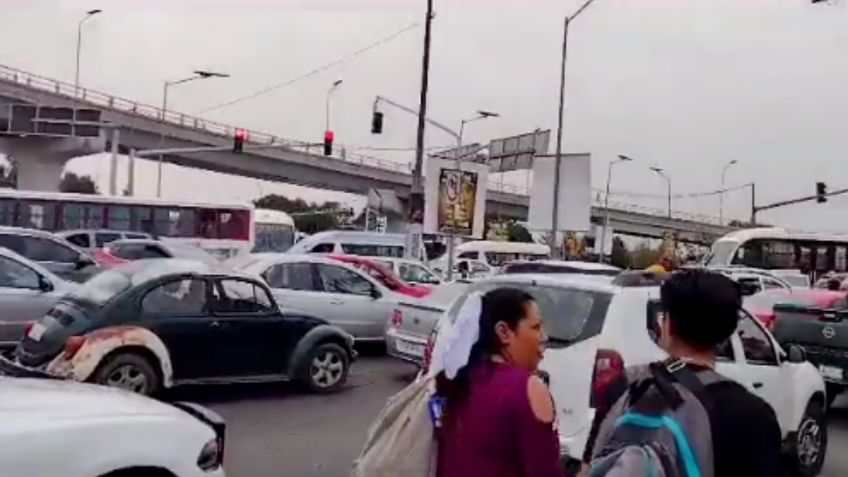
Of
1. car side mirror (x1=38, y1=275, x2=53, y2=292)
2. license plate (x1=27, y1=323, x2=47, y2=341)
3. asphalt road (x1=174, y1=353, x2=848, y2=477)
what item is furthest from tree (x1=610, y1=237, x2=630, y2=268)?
license plate (x1=27, y1=323, x2=47, y2=341)

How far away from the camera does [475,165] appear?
→ 24.0 metres

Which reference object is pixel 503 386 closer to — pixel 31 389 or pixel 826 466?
pixel 31 389

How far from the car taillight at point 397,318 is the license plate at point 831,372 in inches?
197

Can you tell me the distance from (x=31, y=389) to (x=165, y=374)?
586 centimetres

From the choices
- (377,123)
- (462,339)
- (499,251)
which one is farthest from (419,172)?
(499,251)

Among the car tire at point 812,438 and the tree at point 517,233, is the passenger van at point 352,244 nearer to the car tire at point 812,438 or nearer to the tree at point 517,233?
the car tire at point 812,438

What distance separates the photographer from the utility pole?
2705cm

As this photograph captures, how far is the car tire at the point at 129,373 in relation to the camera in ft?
34.3

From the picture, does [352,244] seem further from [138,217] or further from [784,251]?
[784,251]

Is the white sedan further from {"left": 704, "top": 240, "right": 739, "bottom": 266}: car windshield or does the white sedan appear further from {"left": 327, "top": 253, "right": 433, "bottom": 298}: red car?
{"left": 704, "top": 240, "right": 739, "bottom": 266}: car windshield

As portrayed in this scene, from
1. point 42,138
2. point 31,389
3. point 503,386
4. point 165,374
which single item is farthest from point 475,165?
point 42,138

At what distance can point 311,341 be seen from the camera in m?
12.2

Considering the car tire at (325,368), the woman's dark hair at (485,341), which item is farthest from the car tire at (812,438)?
the woman's dark hair at (485,341)

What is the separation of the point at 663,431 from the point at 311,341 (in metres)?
9.92
